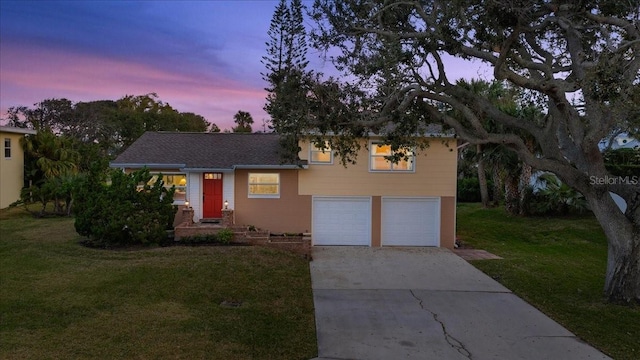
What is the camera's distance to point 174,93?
24.2 meters

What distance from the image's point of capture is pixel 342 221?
16672 millimetres

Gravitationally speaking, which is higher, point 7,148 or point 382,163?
point 7,148

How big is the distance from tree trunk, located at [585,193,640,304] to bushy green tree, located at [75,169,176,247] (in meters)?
12.2

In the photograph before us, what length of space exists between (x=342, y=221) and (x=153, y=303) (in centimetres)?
914

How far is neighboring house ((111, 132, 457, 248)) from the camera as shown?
54.0ft

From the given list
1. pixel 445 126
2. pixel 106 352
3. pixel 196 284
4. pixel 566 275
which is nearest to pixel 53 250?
pixel 196 284

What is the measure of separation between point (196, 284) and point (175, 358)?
4.01m

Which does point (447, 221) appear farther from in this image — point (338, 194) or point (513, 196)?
point (513, 196)

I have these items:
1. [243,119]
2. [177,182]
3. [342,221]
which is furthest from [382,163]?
[243,119]

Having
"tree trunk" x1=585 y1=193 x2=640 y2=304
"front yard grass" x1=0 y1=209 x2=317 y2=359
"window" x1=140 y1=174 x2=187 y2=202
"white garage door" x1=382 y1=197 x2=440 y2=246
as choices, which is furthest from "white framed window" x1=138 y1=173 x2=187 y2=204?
"tree trunk" x1=585 y1=193 x2=640 y2=304

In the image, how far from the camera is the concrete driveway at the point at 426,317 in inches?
266

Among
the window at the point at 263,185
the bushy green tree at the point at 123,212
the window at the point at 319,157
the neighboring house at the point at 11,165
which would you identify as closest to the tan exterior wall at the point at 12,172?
the neighboring house at the point at 11,165

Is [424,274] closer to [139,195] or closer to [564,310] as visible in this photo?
[564,310]

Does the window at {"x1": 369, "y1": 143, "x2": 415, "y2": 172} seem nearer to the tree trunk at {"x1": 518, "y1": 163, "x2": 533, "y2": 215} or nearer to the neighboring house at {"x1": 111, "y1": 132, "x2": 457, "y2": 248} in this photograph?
the neighboring house at {"x1": 111, "y1": 132, "x2": 457, "y2": 248}
